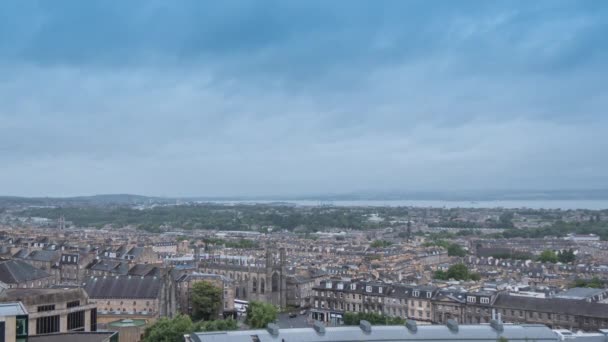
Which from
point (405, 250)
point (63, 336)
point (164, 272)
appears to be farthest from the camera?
point (405, 250)

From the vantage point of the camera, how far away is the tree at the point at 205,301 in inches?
2157

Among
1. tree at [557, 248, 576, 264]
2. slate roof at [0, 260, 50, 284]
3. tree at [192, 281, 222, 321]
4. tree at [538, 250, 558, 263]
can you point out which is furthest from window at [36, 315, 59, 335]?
tree at [557, 248, 576, 264]

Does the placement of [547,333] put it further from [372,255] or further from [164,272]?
[372,255]

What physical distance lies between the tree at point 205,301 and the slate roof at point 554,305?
23416 millimetres

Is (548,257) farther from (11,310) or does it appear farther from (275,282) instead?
(11,310)

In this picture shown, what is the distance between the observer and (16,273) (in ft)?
196

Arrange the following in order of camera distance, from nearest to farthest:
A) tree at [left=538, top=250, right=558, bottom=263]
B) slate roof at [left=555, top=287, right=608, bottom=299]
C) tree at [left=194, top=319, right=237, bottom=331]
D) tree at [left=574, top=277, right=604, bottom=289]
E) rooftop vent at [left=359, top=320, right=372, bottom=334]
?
rooftop vent at [left=359, top=320, right=372, bottom=334] < tree at [left=194, top=319, right=237, bottom=331] < slate roof at [left=555, top=287, right=608, bottom=299] < tree at [left=574, top=277, right=604, bottom=289] < tree at [left=538, top=250, right=558, bottom=263]

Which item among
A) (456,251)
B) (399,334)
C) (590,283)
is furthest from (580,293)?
(456,251)

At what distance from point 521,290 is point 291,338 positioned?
38.9 meters

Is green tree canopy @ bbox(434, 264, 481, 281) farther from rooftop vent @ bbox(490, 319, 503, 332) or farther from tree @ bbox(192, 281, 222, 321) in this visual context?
rooftop vent @ bbox(490, 319, 503, 332)

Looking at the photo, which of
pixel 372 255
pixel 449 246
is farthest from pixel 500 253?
pixel 372 255

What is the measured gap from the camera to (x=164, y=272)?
2223 inches

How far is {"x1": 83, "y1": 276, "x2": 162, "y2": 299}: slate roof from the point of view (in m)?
54.6

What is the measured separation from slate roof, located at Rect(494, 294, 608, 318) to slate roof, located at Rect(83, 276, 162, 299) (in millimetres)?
28496
